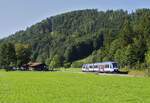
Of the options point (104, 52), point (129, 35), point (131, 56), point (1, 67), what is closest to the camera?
point (131, 56)

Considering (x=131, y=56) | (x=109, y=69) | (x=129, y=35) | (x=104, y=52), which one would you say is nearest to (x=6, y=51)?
(x=104, y=52)

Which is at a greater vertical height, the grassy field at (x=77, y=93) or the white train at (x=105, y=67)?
the white train at (x=105, y=67)

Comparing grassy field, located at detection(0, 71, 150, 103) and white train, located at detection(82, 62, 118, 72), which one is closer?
grassy field, located at detection(0, 71, 150, 103)

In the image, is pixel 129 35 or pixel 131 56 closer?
pixel 131 56

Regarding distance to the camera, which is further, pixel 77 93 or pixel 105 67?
pixel 105 67

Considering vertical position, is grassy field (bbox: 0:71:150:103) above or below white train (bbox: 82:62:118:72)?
below

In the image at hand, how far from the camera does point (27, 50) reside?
18500 centimetres

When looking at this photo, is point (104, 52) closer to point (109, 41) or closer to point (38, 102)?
point (109, 41)

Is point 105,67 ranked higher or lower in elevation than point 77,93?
higher

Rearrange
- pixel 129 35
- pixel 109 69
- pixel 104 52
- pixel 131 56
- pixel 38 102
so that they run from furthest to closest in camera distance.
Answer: pixel 104 52 < pixel 129 35 < pixel 131 56 < pixel 109 69 < pixel 38 102

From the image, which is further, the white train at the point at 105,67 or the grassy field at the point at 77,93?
the white train at the point at 105,67

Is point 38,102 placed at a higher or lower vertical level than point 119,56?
lower

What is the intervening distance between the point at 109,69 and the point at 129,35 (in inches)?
1768

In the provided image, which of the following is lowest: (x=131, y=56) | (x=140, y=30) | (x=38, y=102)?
(x=38, y=102)
